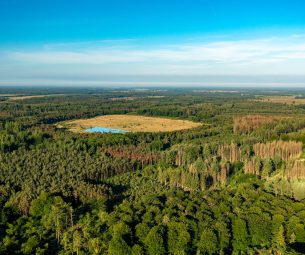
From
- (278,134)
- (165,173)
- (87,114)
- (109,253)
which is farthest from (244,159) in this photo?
(87,114)

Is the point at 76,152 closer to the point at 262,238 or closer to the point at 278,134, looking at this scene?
the point at 262,238

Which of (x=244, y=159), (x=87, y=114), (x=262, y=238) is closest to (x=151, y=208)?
(x=262, y=238)

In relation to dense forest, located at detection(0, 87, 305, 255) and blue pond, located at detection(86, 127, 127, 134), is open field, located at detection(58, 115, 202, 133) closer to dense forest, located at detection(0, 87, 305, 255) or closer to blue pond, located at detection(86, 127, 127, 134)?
blue pond, located at detection(86, 127, 127, 134)

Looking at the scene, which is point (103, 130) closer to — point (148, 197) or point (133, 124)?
point (133, 124)

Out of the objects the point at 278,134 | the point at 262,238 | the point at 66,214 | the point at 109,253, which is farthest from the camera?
the point at 278,134

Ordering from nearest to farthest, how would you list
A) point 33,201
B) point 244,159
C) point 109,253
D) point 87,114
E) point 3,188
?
point 109,253 → point 33,201 → point 3,188 → point 244,159 → point 87,114

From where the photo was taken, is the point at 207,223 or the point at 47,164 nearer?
the point at 207,223

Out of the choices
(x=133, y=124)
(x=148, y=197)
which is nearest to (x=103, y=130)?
(x=133, y=124)
